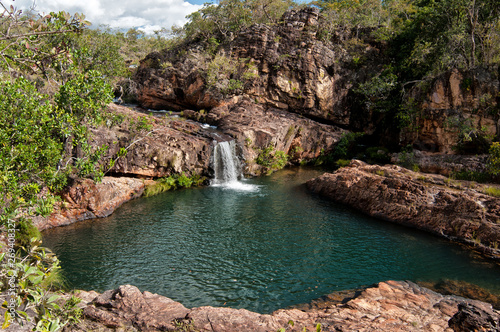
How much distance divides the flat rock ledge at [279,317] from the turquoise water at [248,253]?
185 cm

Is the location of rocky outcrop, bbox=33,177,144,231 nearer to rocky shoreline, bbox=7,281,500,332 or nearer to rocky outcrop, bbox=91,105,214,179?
rocky outcrop, bbox=91,105,214,179

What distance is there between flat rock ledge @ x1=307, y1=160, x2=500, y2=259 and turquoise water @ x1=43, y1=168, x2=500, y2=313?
2.68 feet

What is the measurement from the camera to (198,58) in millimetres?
35656

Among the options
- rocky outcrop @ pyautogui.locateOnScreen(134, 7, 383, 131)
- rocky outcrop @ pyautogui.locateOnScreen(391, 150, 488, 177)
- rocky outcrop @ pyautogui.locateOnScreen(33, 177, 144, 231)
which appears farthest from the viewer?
rocky outcrop @ pyautogui.locateOnScreen(134, 7, 383, 131)

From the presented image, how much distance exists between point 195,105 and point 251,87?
6.29 metres

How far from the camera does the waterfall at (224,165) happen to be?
25.2 m

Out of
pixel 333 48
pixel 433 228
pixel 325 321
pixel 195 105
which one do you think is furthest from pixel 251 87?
pixel 325 321

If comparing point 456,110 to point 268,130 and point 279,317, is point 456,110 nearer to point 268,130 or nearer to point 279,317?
point 268,130

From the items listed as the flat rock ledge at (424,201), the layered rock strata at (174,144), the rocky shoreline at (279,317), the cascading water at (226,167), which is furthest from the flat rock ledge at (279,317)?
the cascading water at (226,167)

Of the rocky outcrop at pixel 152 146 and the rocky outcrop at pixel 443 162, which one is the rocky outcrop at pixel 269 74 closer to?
the rocky outcrop at pixel 152 146

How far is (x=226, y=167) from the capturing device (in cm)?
2562

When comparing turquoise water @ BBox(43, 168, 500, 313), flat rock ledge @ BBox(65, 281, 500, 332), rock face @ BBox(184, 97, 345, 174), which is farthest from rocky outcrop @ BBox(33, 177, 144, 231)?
rock face @ BBox(184, 97, 345, 174)

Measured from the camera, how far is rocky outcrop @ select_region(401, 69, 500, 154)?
2381 centimetres

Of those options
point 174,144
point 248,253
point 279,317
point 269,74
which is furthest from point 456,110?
point 279,317
